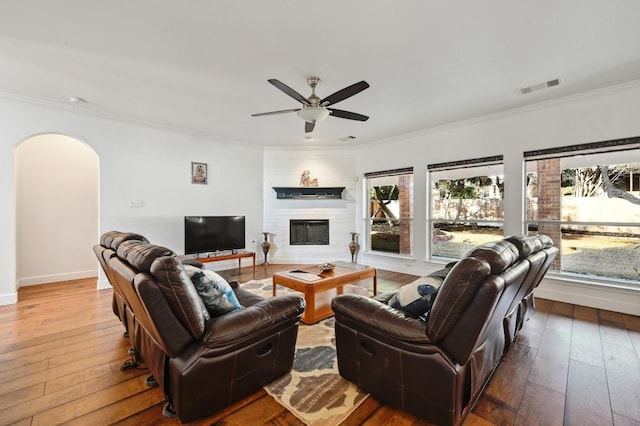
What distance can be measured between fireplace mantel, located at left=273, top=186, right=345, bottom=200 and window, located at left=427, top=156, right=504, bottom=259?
2.05m

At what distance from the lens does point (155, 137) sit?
16.3 feet

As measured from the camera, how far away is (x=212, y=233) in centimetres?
535

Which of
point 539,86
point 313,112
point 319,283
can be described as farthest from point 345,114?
point 539,86

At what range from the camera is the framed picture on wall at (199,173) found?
5420mm

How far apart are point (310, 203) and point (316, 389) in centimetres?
485

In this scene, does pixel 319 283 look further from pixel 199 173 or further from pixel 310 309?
pixel 199 173

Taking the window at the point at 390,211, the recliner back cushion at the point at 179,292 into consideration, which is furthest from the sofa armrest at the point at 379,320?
the window at the point at 390,211

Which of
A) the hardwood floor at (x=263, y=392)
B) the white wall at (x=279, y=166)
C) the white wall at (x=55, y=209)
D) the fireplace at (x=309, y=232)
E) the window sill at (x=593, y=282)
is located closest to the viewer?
the hardwood floor at (x=263, y=392)

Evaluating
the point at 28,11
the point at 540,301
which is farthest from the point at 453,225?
the point at 28,11

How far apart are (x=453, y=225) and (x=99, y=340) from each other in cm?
523

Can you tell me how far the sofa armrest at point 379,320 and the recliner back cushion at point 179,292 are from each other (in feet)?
2.93

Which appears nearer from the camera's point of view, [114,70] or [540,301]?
[114,70]

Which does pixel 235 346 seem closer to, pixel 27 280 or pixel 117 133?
pixel 117 133

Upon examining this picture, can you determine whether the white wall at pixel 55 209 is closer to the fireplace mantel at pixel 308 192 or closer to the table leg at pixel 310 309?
the fireplace mantel at pixel 308 192
